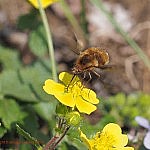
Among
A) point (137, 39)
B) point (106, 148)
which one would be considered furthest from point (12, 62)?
point (106, 148)

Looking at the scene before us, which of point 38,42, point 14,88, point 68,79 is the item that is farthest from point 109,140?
point 38,42

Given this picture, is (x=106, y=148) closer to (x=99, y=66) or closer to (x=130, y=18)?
(x=99, y=66)

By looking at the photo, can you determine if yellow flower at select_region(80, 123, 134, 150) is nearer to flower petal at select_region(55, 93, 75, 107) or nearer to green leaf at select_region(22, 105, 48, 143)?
flower petal at select_region(55, 93, 75, 107)

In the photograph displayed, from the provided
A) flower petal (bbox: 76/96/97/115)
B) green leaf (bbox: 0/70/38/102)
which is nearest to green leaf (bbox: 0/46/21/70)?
green leaf (bbox: 0/70/38/102)

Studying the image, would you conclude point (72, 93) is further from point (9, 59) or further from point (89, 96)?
point (9, 59)

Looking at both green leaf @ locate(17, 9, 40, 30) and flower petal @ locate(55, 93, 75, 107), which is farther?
green leaf @ locate(17, 9, 40, 30)
